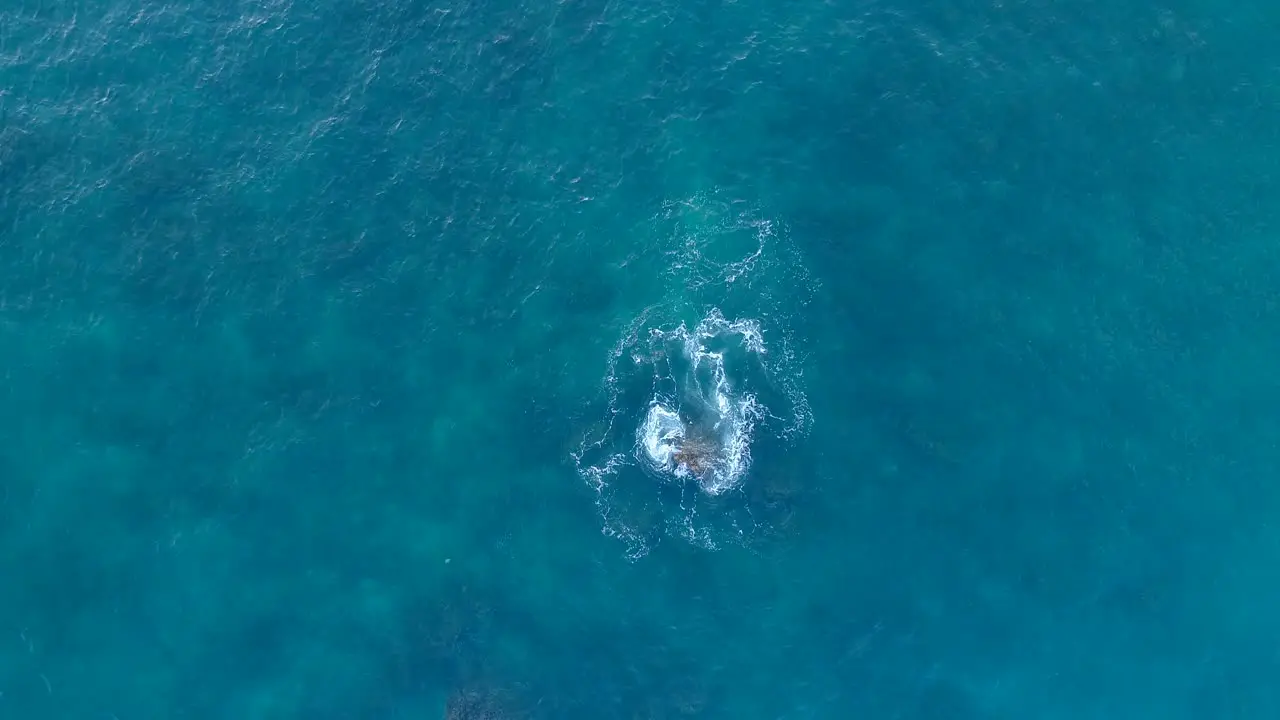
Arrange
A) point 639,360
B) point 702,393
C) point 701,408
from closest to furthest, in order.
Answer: point 701,408
point 702,393
point 639,360

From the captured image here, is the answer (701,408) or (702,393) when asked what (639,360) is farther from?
(701,408)

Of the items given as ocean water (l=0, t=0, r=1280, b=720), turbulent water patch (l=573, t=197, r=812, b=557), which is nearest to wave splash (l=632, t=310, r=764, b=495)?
turbulent water patch (l=573, t=197, r=812, b=557)

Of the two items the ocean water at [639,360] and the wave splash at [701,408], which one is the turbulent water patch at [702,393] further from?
the ocean water at [639,360]

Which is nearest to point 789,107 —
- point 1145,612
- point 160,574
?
point 1145,612

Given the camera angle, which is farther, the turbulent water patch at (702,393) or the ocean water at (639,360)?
the turbulent water patch at (702,393)

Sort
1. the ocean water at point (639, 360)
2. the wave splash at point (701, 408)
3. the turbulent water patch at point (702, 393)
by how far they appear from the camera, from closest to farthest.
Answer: the ocean water at point (639, 360)
the turbulent water patch at point (702, 393)
the wave splash at point (701, 408)

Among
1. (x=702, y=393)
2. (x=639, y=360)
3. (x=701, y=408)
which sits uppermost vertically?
(x=639, y=360)

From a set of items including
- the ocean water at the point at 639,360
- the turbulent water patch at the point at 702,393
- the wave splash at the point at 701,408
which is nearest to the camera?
the ocean water at the point at 639,360

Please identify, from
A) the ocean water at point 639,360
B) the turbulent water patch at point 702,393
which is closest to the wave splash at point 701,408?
the turbulent water patch at point 702,393

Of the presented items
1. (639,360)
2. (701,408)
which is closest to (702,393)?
(701,408)
